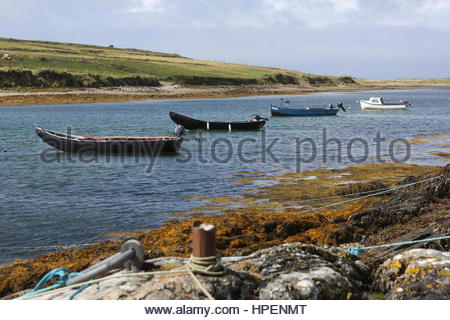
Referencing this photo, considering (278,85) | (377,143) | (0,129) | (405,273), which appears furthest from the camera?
(278,85)

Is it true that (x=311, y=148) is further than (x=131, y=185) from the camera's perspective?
Result: Yes

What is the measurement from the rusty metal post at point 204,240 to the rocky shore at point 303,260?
31cm

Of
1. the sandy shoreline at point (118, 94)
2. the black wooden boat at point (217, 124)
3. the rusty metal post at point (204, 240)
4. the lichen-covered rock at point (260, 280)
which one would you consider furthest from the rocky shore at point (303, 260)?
the sandy shoreline at point (118, 94)

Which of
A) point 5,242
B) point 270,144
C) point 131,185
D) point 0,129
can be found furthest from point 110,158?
point 0,129

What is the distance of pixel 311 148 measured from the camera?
3431cm

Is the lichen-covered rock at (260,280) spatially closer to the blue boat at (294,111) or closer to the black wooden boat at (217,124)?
the black wooden boat at (217,124)

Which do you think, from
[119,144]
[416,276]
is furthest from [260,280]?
[119,144]

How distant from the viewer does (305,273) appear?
19.9 feet

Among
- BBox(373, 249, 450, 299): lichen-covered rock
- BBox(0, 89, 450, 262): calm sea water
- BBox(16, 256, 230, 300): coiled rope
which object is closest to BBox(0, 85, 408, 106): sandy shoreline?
BBox(0, 89, 450, 262): calm sea water

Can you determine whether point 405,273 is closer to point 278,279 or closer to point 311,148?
point 278,279

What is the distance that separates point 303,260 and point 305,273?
348 mm

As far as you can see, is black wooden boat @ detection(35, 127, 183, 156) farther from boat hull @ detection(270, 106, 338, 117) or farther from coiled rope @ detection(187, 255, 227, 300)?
boat hull @ detection(270, 106, 338, 117)

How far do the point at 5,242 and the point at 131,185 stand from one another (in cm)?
854

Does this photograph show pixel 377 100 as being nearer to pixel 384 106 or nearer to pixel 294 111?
pixel 384 106
